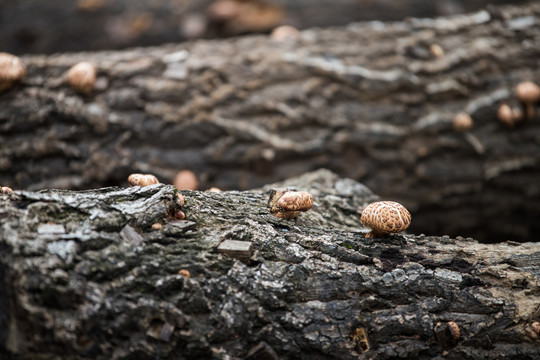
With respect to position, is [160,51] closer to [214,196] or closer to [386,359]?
[214,196]

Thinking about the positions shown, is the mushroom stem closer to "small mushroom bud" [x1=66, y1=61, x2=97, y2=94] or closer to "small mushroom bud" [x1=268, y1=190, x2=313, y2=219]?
"small mushroom bud" [x1=268, y1=190, x2=313, y2=219]

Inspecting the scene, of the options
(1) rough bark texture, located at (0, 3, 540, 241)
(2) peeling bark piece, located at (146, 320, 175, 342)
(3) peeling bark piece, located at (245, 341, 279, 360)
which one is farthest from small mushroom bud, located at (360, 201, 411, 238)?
(1) rough bark texture, located at (0, 3, 540, 241)

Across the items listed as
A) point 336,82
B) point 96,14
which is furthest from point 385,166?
point 96,14

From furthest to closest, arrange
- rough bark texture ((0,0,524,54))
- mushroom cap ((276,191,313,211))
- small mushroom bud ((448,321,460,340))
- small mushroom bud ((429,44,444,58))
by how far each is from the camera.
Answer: rough bark texture ((0,0,524,54)) → small mushroom bud ((429,44,444,58)) → mushroom cap ((276,191,313,211)) → small mushroom bud ((448,321,460,340))

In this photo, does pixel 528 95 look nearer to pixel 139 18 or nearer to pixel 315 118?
pixel 315 118

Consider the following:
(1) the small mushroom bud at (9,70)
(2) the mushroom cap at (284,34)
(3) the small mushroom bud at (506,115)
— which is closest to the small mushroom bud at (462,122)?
(3) the small mushroom bud at (506,115)

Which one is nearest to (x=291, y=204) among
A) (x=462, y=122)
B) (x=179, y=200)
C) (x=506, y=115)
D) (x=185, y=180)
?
(x=179, y=200)

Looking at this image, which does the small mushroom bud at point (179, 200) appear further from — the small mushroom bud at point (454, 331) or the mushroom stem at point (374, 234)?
the small mushroom bud at point (454, 331)
